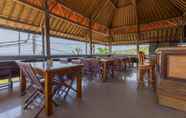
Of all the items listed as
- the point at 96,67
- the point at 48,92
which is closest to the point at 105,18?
the point at 96,67

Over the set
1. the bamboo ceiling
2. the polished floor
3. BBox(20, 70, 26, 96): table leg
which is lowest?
the polished floor

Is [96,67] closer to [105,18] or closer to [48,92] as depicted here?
[48,92]

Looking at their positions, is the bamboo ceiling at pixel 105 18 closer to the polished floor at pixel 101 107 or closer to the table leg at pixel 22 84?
the table leg at pixel 22 84

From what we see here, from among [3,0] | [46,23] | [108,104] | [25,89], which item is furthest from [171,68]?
[3,0]

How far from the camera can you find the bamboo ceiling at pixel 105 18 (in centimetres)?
Answer: 578

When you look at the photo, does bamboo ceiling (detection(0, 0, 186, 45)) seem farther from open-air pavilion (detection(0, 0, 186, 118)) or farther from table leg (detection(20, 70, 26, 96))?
table leg (detection(20, 70, 26, 96))

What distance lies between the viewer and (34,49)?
6.70 meters

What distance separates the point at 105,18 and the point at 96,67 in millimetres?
6031

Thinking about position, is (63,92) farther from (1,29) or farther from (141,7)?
(141,7)

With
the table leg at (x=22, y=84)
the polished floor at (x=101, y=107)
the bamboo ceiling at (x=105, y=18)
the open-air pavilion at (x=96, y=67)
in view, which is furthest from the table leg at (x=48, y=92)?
the bamboo ceiling at (x=105, y=18)

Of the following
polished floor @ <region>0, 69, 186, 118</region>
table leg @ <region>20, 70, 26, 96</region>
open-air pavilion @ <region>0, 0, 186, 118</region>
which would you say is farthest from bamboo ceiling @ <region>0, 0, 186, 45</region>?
polished floor @ <region>0, 69, 186, 118</region>

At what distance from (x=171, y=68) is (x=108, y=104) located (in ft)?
4.95

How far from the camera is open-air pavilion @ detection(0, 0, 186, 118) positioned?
2430 millimetres

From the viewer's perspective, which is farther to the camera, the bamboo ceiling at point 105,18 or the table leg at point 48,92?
the bamboo ceiling at point 105,18
